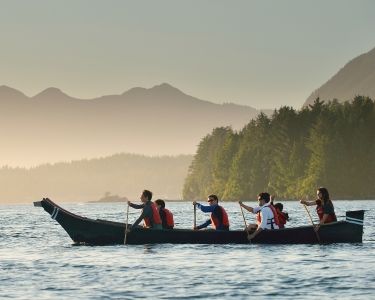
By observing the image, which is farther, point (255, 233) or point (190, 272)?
point (255, 233)

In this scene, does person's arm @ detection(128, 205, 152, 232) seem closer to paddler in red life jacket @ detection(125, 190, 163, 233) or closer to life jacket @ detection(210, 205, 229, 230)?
paddler in red life jacket @ detection(125, 190, 163, 233)

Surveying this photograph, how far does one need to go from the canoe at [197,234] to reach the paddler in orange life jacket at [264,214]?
0.30 metres

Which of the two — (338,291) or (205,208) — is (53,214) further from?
(338,291)

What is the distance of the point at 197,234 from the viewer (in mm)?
31312

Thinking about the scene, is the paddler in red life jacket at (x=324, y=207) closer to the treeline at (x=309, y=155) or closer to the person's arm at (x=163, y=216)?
the person's arm at (x=163, y=216)

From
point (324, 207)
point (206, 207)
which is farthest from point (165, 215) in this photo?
point (324, 207)

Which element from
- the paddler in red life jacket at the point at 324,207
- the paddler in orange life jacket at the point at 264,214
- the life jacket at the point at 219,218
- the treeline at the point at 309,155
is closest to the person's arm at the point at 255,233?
the paddler in orange life jacket at the point at 264,214

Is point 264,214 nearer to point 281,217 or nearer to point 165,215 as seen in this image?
point 281,217

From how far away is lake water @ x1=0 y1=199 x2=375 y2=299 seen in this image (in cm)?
2009

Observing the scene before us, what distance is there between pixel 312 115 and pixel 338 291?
13717 centimetres

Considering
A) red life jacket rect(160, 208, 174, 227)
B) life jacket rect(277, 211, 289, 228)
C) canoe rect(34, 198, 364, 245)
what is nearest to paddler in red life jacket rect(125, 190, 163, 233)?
canoe rect(34, 198, 364, 245)

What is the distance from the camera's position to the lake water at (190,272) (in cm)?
2009

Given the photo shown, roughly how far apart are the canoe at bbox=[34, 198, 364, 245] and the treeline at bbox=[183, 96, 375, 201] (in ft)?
360

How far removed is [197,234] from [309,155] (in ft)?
400
